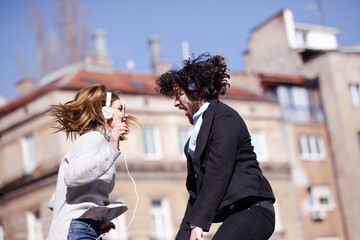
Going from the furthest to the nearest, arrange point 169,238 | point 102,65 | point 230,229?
point 102,65, point 169,238, point 230,229

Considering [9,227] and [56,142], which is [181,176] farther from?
[9,227]

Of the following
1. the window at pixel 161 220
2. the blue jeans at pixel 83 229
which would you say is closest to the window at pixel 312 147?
the window at pixel 161 220

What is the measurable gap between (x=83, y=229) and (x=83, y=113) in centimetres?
93

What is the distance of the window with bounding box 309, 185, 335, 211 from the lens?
127 ft

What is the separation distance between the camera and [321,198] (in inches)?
1545

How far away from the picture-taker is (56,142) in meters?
33.2

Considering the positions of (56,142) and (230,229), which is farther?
(56,142)

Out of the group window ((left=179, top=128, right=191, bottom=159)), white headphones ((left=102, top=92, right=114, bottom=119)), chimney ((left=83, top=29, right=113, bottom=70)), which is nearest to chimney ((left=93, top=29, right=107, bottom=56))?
chimney ((left=83, top=29, right=113, bottom=70))

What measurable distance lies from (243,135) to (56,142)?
94.4 feet

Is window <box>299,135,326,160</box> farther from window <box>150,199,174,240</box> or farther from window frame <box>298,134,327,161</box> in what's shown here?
window <box>150,199,174,240</box>

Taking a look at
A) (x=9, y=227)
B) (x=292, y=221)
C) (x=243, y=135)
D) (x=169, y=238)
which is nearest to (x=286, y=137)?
(x=292, y=221)

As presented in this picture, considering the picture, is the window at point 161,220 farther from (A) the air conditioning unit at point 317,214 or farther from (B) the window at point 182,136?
(A) the air conditioning unit at point 317,214

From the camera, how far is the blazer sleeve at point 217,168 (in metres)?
4.83

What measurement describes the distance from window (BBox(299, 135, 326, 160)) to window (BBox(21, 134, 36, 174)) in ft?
49.7
